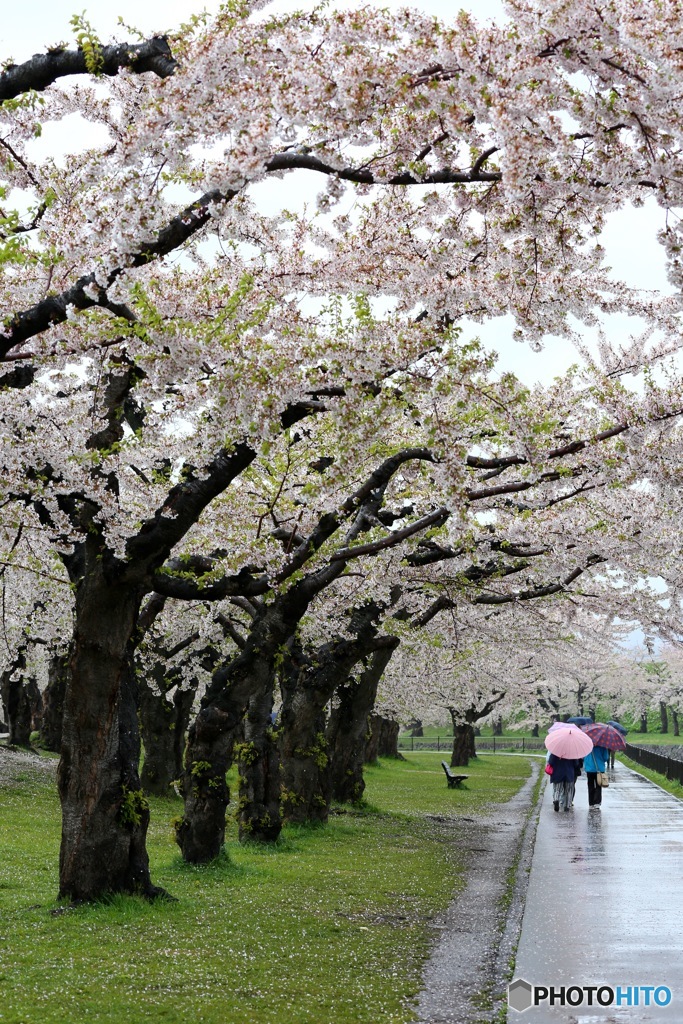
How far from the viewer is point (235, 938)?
386 inches

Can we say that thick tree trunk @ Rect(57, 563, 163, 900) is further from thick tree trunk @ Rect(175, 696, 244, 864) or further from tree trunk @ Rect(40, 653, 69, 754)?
tree trunk @ Rect(40, 653, 69, 754)

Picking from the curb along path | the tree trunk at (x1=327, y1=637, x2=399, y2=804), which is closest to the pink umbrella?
the tree trunk at (x1=327, y1=637, x2=399, y2=804)

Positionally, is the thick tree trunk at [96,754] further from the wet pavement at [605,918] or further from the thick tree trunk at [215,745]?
the wet pavement at [605,918]

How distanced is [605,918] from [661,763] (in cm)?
3364

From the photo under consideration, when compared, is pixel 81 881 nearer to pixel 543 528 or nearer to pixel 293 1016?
pixel 293 1016

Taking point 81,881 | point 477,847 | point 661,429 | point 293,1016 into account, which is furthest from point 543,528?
point 293,1016

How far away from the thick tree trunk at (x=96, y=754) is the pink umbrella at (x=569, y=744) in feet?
47.8

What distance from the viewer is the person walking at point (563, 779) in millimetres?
25000

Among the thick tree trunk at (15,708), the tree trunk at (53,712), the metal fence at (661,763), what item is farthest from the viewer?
the metal fence at (661,763)

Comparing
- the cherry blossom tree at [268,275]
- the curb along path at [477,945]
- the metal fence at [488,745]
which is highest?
the cherry blossom tree at [268,275]

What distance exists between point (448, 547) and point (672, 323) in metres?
5.73

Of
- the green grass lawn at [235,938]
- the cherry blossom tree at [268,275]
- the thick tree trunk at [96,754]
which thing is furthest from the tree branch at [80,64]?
the green grass lawn at [235,938]

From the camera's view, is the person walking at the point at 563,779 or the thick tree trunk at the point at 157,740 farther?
the thick tree trunk at the point at 157,740

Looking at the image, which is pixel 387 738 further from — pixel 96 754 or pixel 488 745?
pixel 96 754
